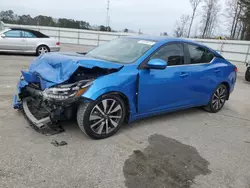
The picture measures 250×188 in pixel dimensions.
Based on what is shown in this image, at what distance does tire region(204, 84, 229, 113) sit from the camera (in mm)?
5375

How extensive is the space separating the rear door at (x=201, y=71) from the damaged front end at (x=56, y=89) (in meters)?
1.81

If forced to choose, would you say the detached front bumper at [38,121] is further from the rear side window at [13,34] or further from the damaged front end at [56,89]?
the rear side window at [13,34]

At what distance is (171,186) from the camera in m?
2.66

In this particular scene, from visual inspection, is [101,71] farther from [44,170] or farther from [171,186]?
[171,186]

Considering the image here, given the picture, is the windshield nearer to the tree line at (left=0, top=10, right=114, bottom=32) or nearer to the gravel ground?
the gravel ground

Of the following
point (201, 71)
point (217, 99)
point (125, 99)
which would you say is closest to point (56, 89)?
point (125, 99)

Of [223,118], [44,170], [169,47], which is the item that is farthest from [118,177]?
[223,118]

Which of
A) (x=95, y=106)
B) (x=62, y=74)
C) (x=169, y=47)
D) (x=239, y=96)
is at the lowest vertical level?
(x=239, y=96)

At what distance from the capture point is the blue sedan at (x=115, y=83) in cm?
341

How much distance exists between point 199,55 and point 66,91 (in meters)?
2.93

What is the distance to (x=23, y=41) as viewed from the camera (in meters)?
12.1

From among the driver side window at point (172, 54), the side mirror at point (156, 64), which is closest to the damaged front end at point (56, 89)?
the side mirror at point (156, 64)

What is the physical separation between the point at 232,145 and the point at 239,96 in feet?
13.8

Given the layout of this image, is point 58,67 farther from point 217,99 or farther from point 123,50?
point 217,99
